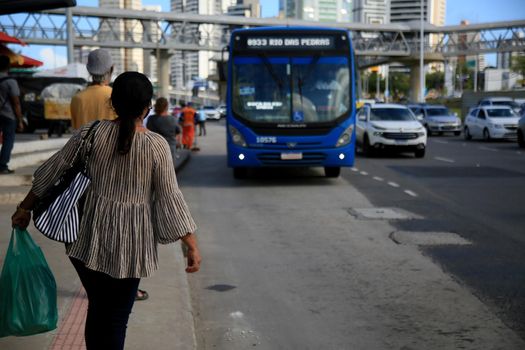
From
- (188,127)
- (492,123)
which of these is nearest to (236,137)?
(188,127)

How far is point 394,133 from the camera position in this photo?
22.9 m

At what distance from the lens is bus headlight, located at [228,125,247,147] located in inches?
588

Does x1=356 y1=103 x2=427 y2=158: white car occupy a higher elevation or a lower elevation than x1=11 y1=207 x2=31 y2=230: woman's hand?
lower

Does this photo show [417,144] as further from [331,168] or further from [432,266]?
[432,266]

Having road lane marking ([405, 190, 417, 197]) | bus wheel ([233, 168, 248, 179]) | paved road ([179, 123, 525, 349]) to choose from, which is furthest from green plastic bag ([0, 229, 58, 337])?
bus wheel ([233, 168, 248, 179])

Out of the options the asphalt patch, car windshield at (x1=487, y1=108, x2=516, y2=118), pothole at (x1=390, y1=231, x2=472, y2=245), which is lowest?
the asphalt patch

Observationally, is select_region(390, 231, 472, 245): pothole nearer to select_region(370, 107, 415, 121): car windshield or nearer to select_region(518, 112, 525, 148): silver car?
select_region(370, 107, 415, 121): car windshield

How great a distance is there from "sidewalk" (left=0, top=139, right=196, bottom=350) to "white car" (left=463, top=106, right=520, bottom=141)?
2685cm

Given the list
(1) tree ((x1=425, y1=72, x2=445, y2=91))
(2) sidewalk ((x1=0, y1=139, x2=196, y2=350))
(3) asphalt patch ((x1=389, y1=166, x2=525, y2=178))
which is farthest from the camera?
(1) tree ((x1=425, y1=72, x2=445, y2=91))

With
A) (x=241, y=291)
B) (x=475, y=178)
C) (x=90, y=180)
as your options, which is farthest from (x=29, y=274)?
(x=475, y=178)

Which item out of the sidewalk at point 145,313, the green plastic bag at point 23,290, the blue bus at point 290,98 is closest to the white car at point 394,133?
the blue bus at point 290,98

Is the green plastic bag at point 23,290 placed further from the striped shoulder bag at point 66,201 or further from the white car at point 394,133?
the white car at point 394,133

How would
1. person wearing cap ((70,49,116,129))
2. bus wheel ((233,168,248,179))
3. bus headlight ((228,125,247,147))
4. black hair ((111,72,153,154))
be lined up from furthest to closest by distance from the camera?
bus wheel ((233,168,248,179)), bus headlight ((228,125,247,147)), person wearing cap ((70,49,116,129)), black hair ((111,72,153,154))

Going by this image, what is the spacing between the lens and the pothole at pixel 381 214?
11016 millimetres
